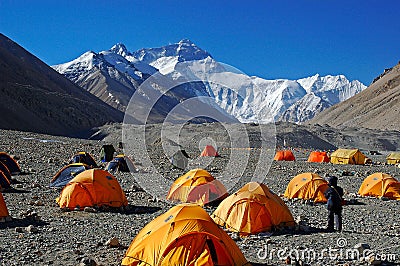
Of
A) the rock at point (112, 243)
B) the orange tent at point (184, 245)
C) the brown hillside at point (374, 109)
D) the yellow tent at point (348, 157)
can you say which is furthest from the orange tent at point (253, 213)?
the brown hillside at point (374, 109)

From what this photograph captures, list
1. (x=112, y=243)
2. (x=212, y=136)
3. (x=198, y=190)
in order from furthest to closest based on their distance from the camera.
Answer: (x=212, y=136)
(x=198, y=190)
(x=112, y=243)

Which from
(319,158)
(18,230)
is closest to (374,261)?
(18,230)

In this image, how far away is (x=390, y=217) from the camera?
1794 cm

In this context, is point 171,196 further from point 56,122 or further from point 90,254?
point 56,122

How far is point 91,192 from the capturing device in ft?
58.3

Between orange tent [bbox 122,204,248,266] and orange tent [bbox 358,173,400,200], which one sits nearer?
orange tent [bbox 122,204,248,266]

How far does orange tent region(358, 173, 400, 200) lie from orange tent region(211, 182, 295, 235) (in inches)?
385

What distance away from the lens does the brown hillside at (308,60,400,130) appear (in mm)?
142375

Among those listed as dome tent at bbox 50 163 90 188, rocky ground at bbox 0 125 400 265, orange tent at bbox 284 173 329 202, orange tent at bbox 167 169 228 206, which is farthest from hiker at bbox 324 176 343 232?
dome tent at bbox 50 163 90 188

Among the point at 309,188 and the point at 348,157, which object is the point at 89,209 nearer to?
Answer: the point at 309,188

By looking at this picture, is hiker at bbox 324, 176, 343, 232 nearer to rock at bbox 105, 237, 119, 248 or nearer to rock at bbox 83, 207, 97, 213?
rock at bbox 105, 237, 119, 248

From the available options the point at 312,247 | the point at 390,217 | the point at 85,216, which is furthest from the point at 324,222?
the point at 85,216

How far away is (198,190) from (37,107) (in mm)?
93345
